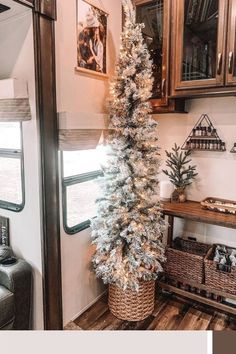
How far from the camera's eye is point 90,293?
2473 millimetres

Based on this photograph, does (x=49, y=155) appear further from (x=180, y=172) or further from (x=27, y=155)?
(x=180, y=172)

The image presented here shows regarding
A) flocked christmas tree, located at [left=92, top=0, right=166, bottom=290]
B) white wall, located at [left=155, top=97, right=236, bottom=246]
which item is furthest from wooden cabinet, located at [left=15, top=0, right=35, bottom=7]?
white wall, located at [left=155, top=97, right=236, bottom=246]

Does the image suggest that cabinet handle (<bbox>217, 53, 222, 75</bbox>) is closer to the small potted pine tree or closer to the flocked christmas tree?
the flocked christmas tree

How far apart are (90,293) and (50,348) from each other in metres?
2.06

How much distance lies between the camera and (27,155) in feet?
6.37

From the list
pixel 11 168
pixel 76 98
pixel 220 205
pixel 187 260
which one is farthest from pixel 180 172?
pixel 11 168

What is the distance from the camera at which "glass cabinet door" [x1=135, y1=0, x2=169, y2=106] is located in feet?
7.18

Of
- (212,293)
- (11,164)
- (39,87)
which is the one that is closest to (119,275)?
(212,293)

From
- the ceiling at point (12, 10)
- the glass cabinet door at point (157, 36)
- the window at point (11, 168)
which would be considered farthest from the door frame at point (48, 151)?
the glass cabinet door at point (157, 36)

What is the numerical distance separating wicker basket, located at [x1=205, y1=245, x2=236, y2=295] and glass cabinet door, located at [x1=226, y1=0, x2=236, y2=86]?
1.38 meters

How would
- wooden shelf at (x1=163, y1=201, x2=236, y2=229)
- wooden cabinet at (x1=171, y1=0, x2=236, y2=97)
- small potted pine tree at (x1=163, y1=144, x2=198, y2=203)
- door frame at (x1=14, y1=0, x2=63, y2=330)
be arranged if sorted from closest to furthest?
1. door frame at (x1=14, y1=0, x2=63, y2=330)
2. wooden cabinet at (x1=171, y1=0, x2=236, y2=97)
3. wooden shelf at (x1=163, y1=201, x2=236, y2=229)
4. small potted pine tree at (x1=163, y1=144, x2=198, y2=203)

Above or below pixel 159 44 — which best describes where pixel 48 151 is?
below

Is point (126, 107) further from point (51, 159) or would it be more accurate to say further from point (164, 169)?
point (164, 169)

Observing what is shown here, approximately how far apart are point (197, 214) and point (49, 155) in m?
1.22
